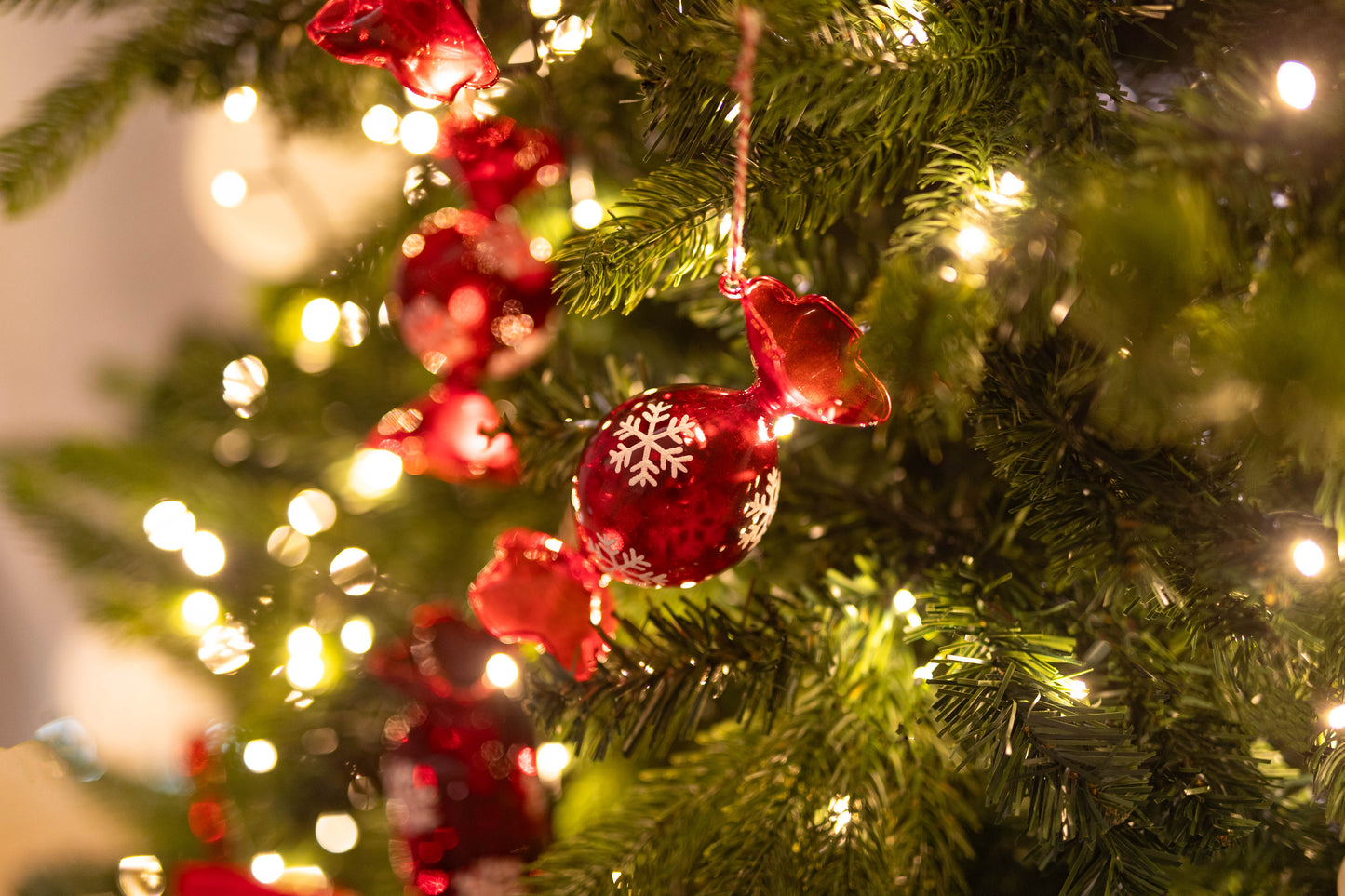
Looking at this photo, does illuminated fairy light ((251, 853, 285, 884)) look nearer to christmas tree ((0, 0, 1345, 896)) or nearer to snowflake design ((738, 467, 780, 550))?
christmas tree ((0, 0, 1345, 896))

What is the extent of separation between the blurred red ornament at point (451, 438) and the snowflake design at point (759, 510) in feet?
0.75

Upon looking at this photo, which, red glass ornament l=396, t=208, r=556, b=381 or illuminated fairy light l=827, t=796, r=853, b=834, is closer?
illuminated fairy light l=827, t=796, r=853, b=834

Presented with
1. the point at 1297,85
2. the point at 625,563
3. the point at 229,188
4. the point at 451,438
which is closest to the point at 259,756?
the point at 451,438

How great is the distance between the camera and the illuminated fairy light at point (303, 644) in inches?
26.6

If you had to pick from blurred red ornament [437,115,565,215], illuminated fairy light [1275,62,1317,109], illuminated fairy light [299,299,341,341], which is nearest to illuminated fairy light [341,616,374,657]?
illuminated fairy light [299,299,341,341]

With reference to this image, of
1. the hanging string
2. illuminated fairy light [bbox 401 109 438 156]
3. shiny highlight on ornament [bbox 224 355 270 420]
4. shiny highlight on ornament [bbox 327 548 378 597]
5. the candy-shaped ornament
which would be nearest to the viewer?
the hanging string

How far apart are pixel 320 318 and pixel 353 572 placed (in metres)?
0.24

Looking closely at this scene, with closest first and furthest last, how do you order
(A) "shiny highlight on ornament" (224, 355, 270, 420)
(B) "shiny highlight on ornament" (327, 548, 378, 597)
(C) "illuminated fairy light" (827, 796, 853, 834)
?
(C) "illuminated fairy light" (827, 796, 853, 834) < (B) "shiny highlight on ornament" (327, 548, 378, 597) < (A) "shiny highlight on ornament" (224, 355, 270, 420)

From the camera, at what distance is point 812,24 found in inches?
12.7

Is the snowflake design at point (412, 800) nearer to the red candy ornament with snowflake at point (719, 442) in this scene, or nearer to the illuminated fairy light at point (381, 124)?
the red candy ornament with snowflake at point (719, 442)

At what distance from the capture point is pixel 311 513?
31.3 inches

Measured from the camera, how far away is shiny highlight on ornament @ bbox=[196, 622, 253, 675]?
28.2 inches

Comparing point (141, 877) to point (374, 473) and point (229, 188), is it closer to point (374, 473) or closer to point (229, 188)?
point (374, 473)

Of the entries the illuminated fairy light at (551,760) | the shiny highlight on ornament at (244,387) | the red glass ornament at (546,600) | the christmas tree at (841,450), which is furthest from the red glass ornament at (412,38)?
the shiny highlight on ornament at (244,387)
